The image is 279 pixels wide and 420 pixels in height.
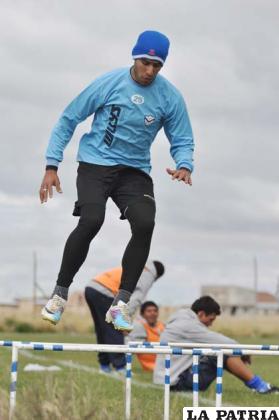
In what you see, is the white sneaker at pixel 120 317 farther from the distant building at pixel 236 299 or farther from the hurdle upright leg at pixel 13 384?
the distant building at pixel 236 299

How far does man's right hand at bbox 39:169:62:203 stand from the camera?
7789 millimetres

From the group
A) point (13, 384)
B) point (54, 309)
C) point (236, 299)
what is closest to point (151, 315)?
point (54, 309)

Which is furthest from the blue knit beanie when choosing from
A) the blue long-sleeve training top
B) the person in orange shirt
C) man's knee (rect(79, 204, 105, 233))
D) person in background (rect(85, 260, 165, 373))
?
the person in orange shirt

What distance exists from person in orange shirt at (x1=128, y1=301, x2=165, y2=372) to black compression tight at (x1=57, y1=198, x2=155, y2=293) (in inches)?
289

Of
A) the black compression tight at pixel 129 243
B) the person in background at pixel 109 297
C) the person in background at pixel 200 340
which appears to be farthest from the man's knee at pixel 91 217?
the person in background at pixel 109 297

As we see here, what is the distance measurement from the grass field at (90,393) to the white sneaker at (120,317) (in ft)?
1.63

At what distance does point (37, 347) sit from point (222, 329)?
29.5m

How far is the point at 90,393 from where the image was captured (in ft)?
20.3

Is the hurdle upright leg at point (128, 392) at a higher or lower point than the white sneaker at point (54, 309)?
lower

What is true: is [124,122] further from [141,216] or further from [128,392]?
[128,392]

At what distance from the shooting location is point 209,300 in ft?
39.4

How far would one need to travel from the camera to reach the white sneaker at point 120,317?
25.8 feet

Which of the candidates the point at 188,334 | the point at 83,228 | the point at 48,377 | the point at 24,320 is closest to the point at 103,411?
the point at 48,377

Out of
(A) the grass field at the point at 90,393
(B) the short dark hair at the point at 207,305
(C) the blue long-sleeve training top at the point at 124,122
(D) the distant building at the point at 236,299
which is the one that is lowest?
(A) the grass field at the point at 90,393
